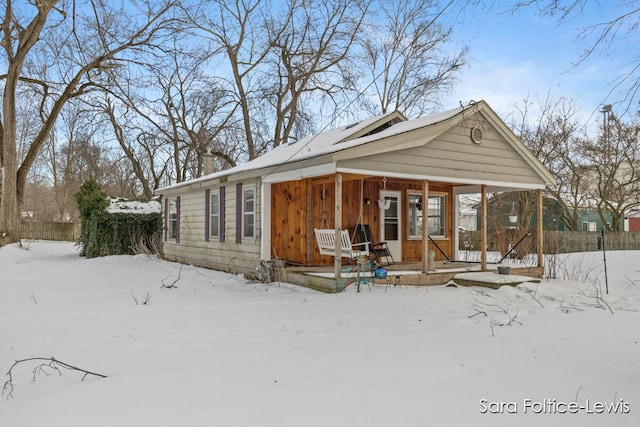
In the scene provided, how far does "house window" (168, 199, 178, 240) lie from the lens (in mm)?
14901

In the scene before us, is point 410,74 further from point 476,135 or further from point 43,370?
point 43,370

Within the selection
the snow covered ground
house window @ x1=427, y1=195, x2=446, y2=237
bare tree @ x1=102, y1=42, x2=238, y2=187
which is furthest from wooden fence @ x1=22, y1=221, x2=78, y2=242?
house window @ x1=427, y1=195, x2=446, y2=237

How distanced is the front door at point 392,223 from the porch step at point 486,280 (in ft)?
8.00

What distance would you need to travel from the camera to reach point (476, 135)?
9.48 m

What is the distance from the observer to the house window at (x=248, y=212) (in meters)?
10.6

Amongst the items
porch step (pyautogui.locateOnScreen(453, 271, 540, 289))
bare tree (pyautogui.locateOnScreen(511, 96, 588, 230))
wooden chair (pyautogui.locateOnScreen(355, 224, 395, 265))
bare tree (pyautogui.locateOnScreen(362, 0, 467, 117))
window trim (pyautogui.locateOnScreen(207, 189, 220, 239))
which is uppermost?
bare tree (pyautogui.locateOnScreen(362, 0, 467, 117))

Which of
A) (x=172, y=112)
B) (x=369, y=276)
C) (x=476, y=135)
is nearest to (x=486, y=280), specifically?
(x=369, y=276)

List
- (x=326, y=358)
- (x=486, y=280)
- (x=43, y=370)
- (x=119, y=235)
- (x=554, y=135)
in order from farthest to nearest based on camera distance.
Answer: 1. (x=554, y=135)
2. (x=119, y=235)
3. (x=486, y=280)
4. (x=326, y=358)
5. (x=43, y=370)

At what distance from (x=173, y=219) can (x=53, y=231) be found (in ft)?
62.3

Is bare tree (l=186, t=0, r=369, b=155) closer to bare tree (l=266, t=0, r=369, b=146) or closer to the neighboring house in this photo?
bare tree (l=266, t=0, r=369, b=146)

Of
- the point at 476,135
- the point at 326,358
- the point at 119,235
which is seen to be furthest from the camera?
the point at 119,235

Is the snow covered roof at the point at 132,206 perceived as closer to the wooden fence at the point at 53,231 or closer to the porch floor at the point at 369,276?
the porch floor at the point at 369,276

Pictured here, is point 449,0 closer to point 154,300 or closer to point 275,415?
point 275,415

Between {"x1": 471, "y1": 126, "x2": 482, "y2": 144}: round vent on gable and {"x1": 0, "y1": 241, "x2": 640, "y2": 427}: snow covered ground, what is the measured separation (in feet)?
10.8
